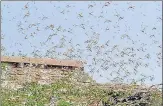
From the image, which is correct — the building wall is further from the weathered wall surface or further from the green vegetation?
the green vegetation

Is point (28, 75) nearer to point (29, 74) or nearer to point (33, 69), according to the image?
point (29, 74)

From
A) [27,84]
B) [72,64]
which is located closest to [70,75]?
[72,64]

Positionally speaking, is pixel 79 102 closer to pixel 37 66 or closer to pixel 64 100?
pixel 64 100

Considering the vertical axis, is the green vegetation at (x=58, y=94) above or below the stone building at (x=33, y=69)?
below

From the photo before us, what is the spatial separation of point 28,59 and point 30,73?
0.98 ft

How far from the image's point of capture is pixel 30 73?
899cm

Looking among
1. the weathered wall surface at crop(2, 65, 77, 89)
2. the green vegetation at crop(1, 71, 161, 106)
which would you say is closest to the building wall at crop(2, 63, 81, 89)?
the weathered wall surface at crop(2, 65, 77, 89)

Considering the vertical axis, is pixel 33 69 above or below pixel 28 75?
above

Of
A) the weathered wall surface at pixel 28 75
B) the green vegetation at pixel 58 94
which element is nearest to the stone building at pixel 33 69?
the weathered wall surface at pixel 28 75

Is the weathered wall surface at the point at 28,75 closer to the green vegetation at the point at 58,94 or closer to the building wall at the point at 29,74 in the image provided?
the building wall at the point at 29,74

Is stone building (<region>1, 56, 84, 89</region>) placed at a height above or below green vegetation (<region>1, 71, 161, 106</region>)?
above

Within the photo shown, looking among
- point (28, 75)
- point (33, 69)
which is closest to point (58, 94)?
point (28, 75)

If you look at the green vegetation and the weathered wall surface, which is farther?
the weathered wall surface

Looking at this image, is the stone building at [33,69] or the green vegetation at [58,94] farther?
the stone building at [33,69]
